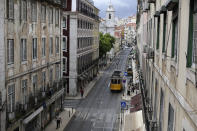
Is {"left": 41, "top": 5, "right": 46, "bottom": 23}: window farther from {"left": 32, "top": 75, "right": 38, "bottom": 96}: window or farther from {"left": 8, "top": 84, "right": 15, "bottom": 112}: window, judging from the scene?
{"left": 8, "top": 84, "right": 15, "bottom": 112}: window

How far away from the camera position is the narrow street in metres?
30.3

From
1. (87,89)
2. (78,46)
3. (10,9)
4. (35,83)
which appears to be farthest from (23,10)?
(87,89)

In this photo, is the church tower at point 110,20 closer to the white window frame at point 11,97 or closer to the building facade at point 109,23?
the building facade at point 109,23

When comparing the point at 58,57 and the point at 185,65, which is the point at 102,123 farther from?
the point at 185,65

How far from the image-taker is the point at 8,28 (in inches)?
762

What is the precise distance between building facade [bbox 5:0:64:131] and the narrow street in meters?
3.17

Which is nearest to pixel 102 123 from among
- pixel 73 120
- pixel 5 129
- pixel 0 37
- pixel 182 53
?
pixel 73 120

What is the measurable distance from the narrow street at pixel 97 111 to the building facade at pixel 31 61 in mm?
3171

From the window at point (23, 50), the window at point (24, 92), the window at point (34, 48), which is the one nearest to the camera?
the window at point (23, 50)

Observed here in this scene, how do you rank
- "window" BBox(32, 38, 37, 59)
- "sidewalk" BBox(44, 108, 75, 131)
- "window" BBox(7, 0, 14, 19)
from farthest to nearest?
"sidewalk" BBox(44, 108, 75, 131), "window" BBox(32, 38, 37, 59), "window" BBox(7, 0, 14, 19)

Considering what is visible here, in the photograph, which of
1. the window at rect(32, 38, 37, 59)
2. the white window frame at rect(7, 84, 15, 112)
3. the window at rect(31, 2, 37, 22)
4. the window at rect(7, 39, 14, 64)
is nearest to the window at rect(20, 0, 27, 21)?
the window at rect(31, 2, 37, 22)

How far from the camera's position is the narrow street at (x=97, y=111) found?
99.6 ft

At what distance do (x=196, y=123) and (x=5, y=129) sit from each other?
50.4 feet

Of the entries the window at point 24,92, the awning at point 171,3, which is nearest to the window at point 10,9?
the window at point 24,92
